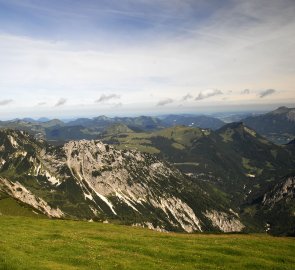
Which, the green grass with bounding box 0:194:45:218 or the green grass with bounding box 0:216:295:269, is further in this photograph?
the green grass with bounding box 0:194:45:218

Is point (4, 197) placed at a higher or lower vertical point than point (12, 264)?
lower

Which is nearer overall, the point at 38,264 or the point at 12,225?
the point at 38,264

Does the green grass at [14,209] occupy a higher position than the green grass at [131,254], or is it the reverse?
the green grass at [131,254]

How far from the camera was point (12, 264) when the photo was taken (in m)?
36.1

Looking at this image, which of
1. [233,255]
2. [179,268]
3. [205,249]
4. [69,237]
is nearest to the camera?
[179,268]

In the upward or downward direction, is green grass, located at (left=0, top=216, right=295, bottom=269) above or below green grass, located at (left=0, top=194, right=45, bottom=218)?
above

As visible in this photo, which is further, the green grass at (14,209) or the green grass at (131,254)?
the green grass at (14,209)

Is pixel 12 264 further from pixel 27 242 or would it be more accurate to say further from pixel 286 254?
pixel 286 254

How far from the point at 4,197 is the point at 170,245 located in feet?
438

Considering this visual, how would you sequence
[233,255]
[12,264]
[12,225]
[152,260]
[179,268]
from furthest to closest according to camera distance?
[12,225]
[233,255]
[152,260]
[179,268]
[12,264]

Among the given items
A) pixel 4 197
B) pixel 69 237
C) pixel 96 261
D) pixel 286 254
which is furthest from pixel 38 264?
pixel 4 197

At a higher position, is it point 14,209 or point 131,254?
point 131,254

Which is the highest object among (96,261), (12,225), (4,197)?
(96,261)

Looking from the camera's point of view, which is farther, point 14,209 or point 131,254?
point 14,209
